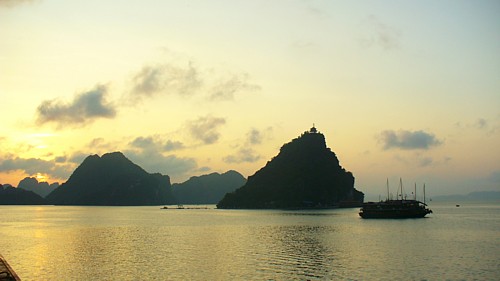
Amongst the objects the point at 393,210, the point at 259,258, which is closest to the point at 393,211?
the point at 393,210

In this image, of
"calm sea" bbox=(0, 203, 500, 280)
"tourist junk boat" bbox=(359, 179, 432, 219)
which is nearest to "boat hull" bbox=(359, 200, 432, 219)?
"tourist junk boat" bbox=(359, 179, 432, 219)

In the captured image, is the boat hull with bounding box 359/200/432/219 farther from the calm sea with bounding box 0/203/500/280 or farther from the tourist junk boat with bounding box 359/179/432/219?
the calm sea with bounding box 0/203/500/280

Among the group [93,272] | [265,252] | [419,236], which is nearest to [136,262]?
[93,272]

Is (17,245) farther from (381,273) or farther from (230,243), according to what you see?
(381,273)

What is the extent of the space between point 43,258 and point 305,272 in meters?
39.6

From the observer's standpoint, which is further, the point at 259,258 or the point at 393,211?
the point at 393,211

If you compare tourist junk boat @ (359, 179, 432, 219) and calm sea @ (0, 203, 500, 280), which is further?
tourist junk boat @ (359, 179, 432, 219)

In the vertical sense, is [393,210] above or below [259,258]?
above

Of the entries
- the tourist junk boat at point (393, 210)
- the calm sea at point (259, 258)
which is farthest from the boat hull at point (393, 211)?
the calm sea at point (259, 258)

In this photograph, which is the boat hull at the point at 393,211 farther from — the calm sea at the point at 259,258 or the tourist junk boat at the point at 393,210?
the calm sea at the point at 259,258

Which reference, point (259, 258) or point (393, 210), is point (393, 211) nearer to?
point (393, 210)

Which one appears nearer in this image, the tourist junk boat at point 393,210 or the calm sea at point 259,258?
the calm sea at point 259,258

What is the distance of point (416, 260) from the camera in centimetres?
6184

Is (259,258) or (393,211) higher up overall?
(393,211)
